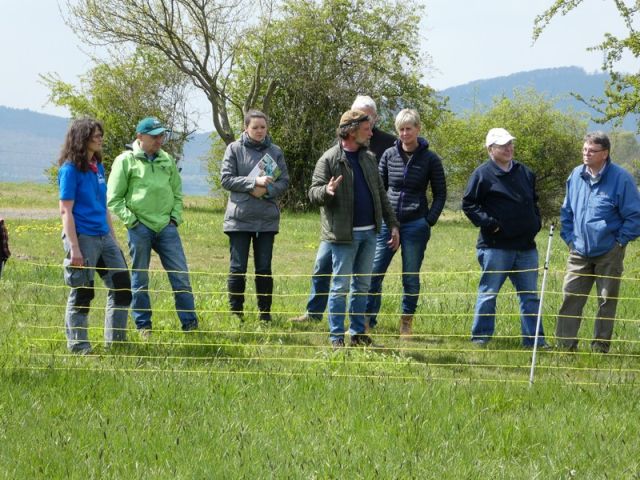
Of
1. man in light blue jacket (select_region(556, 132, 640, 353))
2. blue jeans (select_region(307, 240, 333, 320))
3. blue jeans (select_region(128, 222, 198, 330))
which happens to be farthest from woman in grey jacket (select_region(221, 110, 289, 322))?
man in light blue jacket (select_region(556, 132, 640, 353))

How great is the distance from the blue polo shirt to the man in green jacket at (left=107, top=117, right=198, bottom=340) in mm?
499

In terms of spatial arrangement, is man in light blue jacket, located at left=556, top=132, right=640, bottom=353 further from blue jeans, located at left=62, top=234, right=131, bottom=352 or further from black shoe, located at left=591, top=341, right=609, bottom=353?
blue jeans, located at left=62, top=234, right=131, bottom=352

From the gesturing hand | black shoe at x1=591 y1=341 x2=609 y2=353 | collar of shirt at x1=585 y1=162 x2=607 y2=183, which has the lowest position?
black shoe at x1=591 y1=341 x2=609 y2=353

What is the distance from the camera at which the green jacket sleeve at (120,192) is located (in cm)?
715

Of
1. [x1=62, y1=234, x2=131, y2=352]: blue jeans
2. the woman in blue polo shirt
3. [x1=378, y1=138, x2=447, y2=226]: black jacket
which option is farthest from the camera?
[x1=378, y1=138, x2=447, y2=226]: black jacket

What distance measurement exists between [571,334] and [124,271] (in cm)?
401

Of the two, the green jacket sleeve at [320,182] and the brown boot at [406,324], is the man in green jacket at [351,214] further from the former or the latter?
the brown boot at [406,324]

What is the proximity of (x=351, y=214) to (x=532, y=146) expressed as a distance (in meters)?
36.4

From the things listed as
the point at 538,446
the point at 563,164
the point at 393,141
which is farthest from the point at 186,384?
the point at 563,164

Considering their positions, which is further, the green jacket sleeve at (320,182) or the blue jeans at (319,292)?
the blue jeans at (319,292)

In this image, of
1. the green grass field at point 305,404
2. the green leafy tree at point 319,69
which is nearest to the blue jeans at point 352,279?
the green grass field at point 305,404

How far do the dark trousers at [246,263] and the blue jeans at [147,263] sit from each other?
0.58m

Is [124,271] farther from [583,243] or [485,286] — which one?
[583,243]

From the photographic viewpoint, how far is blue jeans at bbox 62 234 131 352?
652cm
